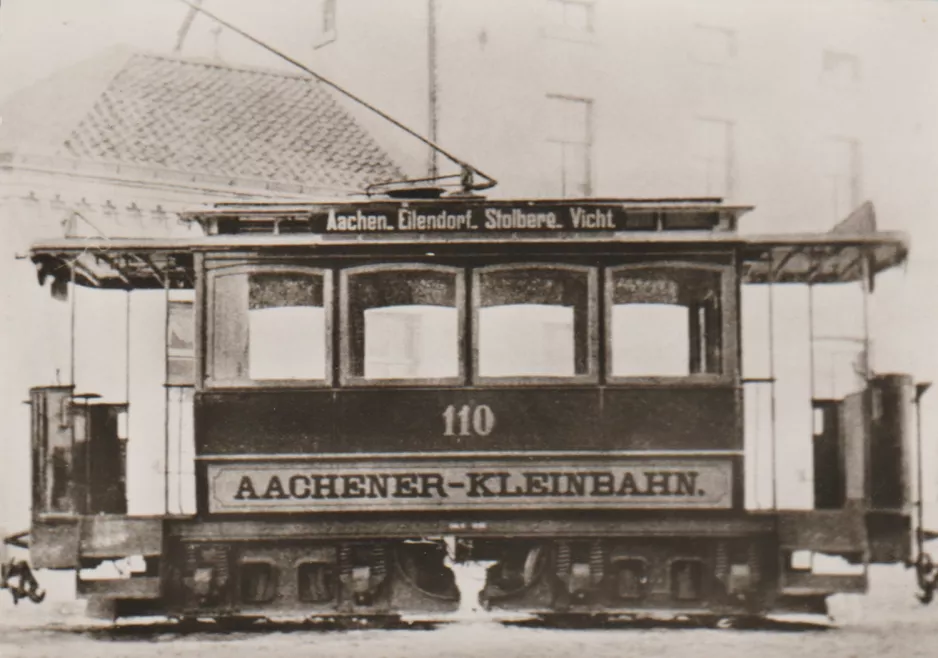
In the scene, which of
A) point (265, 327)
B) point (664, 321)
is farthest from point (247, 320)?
point (664, 321)

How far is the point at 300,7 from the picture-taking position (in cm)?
953

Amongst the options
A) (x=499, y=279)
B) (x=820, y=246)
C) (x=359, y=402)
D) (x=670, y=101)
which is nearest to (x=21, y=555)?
(x=359, y=402)

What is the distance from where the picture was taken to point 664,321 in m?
8.98

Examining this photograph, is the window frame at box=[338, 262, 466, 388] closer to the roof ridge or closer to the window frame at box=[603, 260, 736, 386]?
the window frame at box=[603, 260, 736, 386]

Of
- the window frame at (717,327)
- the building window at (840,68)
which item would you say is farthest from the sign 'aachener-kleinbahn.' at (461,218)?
the building window at (840,68)

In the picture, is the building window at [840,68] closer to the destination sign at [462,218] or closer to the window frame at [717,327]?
the window frame at [717,327]

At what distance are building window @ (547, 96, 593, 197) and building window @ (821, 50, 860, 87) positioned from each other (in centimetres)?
221

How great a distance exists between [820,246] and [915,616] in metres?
2.57

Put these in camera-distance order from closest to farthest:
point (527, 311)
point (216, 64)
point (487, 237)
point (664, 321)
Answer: point (487, 237)
point (527, 311)
point (664, 321)
point (216, 64)

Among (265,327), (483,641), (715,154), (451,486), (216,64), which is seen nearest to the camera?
(483,641)

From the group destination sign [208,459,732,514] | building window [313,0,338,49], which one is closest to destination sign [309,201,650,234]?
destination sign [208,459,732,514]

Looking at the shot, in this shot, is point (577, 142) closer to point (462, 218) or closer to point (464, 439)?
point (462, 218)

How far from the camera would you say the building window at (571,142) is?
11.8 metres

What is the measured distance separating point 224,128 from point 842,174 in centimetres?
541
